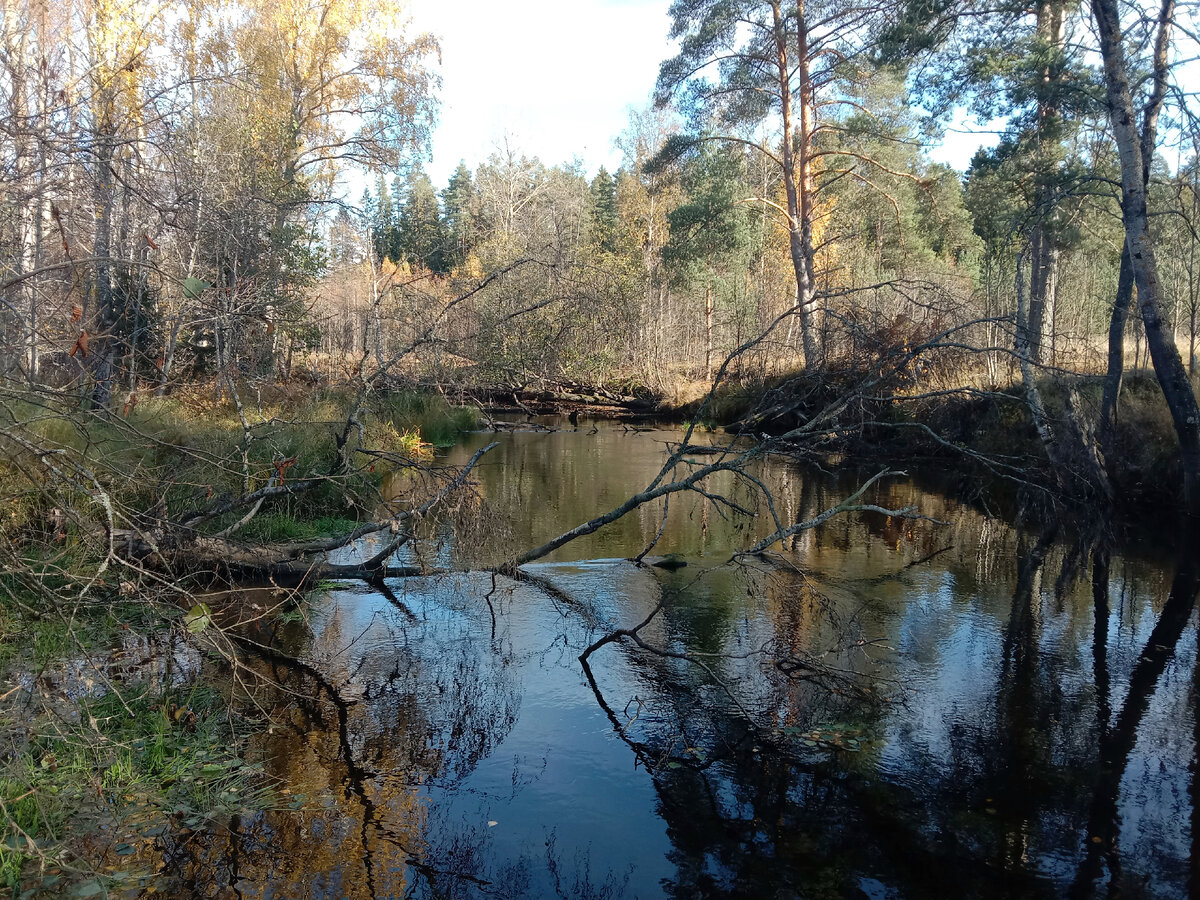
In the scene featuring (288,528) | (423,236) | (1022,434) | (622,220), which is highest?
(622,220)

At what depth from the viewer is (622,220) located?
35.1 meters

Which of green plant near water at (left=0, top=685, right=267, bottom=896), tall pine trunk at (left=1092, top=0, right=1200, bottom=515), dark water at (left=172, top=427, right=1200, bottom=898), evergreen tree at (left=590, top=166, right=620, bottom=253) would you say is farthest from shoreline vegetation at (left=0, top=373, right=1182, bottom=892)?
evergreen tree at (left=590, top=166, right=620, bottom=253)

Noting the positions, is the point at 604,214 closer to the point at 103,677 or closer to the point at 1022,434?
the point at 1022,434

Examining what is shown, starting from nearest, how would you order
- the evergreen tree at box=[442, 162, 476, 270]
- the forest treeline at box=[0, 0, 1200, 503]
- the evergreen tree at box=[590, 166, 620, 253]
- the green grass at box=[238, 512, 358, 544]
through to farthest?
the forest treeline at box=[0, 0, 1200, 503] < the green grass at box=[238, 512, 358, 544] < the evergreen tree at box=[442, 162, 476, 270] < the evergreen tree at box=[590, 166, 620, 253]

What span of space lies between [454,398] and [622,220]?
92.6 feet

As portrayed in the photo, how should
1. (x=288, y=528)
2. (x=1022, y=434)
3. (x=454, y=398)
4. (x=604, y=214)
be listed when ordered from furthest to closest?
1. (x=604, y=214)
2. (x=1022, y=434)
3. (x=288, y=528)
4. (x=454, y=398)

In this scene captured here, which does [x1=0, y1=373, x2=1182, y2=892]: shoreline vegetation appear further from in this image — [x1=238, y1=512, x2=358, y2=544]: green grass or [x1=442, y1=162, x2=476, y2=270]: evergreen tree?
[x1=442, y1=162, x2=476, y2=270]: evergreen tree

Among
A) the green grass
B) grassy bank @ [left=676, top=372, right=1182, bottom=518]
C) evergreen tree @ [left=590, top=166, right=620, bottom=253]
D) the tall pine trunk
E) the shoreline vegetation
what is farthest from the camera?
evergreen tree @ [left=590, top=166, right=620, bottom=253]

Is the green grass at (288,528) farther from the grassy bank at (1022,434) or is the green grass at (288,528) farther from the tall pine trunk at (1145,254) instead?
the tall pine trunk at (1145,254)

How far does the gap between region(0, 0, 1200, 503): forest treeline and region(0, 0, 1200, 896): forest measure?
0.13 meters

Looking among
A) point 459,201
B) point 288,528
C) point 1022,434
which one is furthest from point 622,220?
point 288,528

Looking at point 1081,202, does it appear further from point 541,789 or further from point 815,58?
point 541,789

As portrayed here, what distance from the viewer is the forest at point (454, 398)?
15.5 feet

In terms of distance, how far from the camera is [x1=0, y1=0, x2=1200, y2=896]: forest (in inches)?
186
